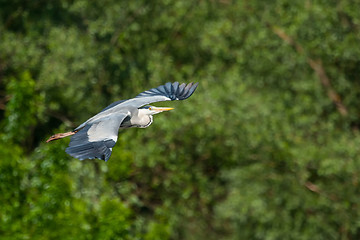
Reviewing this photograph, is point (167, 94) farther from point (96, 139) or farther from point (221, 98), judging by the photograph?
point (221, 98)

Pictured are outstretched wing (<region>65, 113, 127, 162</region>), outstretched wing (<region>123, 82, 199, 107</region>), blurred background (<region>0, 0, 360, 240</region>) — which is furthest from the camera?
blurred background (<region>0, 0, 360, 240</region>)

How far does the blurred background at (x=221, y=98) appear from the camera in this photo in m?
13.3

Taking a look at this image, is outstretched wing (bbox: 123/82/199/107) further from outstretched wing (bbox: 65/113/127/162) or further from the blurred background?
the blurred background

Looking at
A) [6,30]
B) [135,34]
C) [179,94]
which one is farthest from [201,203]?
[179,94]

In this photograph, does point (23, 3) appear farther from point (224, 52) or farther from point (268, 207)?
point (268, 207)

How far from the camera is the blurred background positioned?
13289 mm

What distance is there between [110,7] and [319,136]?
4284mm

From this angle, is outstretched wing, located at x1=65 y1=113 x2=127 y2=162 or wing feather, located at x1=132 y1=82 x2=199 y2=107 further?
wing feather, located at x1=132 y1=82 x2=199 y2=107

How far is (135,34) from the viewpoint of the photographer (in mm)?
14539

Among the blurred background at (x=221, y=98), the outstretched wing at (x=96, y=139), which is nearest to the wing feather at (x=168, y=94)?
the outstretched wing at (x=96, y=139)

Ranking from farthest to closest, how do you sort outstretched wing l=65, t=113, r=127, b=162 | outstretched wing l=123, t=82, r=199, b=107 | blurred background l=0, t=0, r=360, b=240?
1. blurred background l=0, t=0, r=360, b=240
2. outstretched wing l=123, t=82, r=199, b=107
3. outstretched wing l=65, t=113, r=127, b=162

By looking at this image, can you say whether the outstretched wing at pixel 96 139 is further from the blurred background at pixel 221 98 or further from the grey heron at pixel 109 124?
the blurred background at pixel 221 98

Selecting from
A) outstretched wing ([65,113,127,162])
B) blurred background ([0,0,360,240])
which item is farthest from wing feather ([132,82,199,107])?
blurred background ([0,0,360,240])

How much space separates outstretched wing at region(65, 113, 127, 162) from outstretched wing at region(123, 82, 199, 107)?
894 mm
